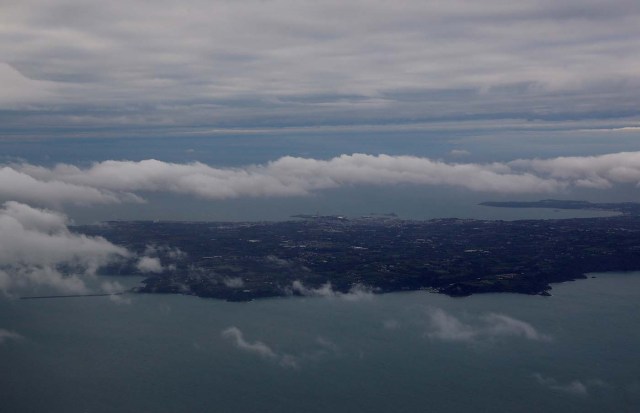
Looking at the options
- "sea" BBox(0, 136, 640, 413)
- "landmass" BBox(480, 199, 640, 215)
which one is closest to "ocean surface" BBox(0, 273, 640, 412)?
"sea" BBox(0, 136, 640, 413)

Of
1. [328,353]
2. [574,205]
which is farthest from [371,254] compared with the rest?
[574,205]

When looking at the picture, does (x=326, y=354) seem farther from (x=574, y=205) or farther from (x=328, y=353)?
(x=574, y=205)

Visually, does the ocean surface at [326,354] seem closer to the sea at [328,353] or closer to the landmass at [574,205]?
the sea at [328,353]

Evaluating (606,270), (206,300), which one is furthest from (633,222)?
(206,300)

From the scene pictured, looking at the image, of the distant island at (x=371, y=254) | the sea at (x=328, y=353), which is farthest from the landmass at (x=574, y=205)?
the sea at (x=328, y=353)

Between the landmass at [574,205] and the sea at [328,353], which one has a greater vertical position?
the landmass at [574,205]

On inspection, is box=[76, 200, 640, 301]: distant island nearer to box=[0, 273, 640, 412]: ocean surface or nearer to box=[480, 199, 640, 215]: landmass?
box=[0, 273, 640, 412]: ocean surface

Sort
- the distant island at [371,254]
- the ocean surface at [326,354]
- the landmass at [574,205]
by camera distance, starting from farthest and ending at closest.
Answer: the landmass at [574,205], the distant island at [371,254], the ocean surface at [326,354]
